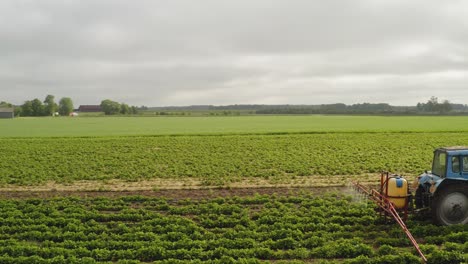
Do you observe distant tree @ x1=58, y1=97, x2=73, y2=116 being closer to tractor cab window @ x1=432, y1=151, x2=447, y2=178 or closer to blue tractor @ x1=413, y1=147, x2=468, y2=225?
tractor cab window @ x1=432, y1=151, x2=447, y2=178

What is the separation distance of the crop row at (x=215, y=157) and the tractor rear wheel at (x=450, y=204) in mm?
11408

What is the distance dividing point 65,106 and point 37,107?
17.8m

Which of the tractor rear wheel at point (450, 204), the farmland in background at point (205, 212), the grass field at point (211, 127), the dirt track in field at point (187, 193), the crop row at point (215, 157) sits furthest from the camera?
the grass field at point (211, 127)

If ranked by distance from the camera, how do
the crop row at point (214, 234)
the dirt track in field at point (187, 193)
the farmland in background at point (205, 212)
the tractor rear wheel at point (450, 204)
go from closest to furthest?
the crop row at point (214, 234) < the farmland in background at point (205, 212) < the tractor rear wheel at point (450, 204) < the dirt track in field at point (187, 193)

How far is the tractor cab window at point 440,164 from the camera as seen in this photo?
42.1ft

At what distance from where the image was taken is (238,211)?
15.2 meters

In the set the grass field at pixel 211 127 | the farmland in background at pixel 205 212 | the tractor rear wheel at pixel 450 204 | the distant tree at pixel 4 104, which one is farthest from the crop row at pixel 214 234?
the distant tree at pixel 4 104

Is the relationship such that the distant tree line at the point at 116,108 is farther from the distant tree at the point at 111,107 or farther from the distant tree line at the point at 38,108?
the distant tree line at the point at 38,108

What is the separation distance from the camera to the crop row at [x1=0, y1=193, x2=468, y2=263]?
34.9ft

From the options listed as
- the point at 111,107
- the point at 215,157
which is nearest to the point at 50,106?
the point at 111,107

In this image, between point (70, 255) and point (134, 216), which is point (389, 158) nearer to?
point (134, 216)

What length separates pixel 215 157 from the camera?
30.9m

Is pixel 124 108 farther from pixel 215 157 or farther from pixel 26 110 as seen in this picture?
pixel 215 157

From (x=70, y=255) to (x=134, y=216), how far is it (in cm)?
397
